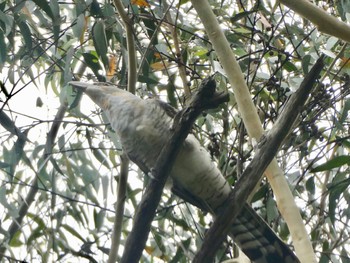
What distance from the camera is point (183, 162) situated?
3.00 meters

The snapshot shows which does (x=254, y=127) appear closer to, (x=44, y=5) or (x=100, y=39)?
(x=100, y=39)

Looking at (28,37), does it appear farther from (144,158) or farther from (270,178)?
(270,178)

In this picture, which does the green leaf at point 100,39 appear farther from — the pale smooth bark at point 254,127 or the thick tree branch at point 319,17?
the thick tree branch at point 319,17

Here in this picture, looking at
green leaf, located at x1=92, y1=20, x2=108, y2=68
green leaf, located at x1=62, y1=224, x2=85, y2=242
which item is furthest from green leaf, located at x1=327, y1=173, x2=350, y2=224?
green leaf, located at x1=62, y1=224, x2=85, y2=242

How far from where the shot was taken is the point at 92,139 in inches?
144

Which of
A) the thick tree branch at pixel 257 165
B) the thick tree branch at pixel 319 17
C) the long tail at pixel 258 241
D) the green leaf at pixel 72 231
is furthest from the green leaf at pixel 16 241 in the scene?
the thick tree branch at pixel 319 17

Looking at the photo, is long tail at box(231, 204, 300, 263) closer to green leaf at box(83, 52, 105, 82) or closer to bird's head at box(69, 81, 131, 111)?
bird's head at box(69, 81, 131, 111)

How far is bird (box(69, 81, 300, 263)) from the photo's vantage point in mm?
2941

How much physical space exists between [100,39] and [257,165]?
40.5 inches

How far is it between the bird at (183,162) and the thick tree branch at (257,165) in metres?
0.54

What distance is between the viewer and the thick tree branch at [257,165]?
2.30m

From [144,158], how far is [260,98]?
2.53 ft

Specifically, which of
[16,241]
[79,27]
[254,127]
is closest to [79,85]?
[79,27]

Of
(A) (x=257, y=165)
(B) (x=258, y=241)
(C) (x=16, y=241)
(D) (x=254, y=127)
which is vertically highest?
(D) (x=254, y=127)
